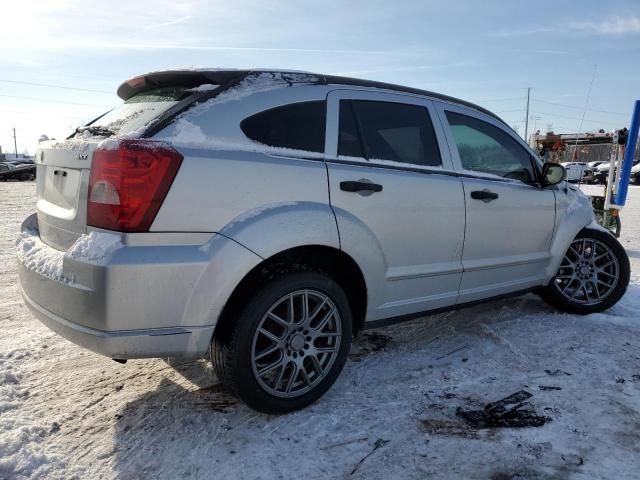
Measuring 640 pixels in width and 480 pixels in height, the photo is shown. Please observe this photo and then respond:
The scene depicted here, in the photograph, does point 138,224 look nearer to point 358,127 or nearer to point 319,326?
point 319,326

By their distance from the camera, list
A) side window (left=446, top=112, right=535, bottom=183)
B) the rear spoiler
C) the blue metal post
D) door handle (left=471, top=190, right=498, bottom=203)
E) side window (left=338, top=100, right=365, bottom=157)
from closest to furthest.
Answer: the rear spoiler
side window (left=338, top=100, right=365, bottom=157)
door handle (left=471, top=190, right=498, bottom=203)
side window (left=446, top=112, right=535, bottom=183)
the blue metal post

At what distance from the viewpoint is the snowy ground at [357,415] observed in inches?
93.1

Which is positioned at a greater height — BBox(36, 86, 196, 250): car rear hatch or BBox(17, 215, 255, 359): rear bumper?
BBox(36, 86, 196, 250): car rear hatch

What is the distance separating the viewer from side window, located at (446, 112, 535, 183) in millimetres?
3725

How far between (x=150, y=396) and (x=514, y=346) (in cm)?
257

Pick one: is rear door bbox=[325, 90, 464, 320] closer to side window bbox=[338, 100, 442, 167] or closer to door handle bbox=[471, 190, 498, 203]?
side window bbox=[338, 100, 442, 167]

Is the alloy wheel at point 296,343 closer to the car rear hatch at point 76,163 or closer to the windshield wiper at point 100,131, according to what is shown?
the car rear hatch at point 76,163

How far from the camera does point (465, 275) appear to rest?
3.66 metres

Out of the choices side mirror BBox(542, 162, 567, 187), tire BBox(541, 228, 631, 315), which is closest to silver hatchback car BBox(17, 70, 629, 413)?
side mirror BBox(542, 162, 567, 187)

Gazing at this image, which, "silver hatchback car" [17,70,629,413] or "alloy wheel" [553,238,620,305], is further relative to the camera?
"alloy wheel" [553,238,620,305]

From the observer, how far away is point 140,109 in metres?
2.84

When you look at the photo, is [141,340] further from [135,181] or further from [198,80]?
[198,80]

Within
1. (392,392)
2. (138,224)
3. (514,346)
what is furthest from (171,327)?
(514,346)

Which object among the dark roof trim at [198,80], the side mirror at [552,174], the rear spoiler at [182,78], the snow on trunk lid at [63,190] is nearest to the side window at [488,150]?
the side mirror at [552,174]
